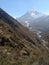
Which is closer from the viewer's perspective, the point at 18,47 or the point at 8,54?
the point at 8,54

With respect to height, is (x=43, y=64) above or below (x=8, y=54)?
below

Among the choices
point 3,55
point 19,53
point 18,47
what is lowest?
point 3,55

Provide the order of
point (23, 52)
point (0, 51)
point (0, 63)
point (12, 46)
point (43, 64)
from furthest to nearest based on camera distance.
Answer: point (12, 46) → point (23, 52) → point (0, 51) → point (0, 63) → point (43, 64)

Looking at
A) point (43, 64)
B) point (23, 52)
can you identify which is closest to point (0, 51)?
point (23, 52)

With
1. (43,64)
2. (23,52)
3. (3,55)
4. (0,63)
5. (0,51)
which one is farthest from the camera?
(23,52)

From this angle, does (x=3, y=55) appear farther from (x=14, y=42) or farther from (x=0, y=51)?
(x=14, y=42)

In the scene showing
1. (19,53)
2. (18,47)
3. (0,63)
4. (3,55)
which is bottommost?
(0,63)

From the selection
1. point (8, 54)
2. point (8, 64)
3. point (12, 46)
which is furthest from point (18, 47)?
point (8, 64)

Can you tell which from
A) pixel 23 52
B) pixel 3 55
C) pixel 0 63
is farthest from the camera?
pixel 23 52

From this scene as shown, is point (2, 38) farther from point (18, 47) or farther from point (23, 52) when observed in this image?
point (23, 52)
